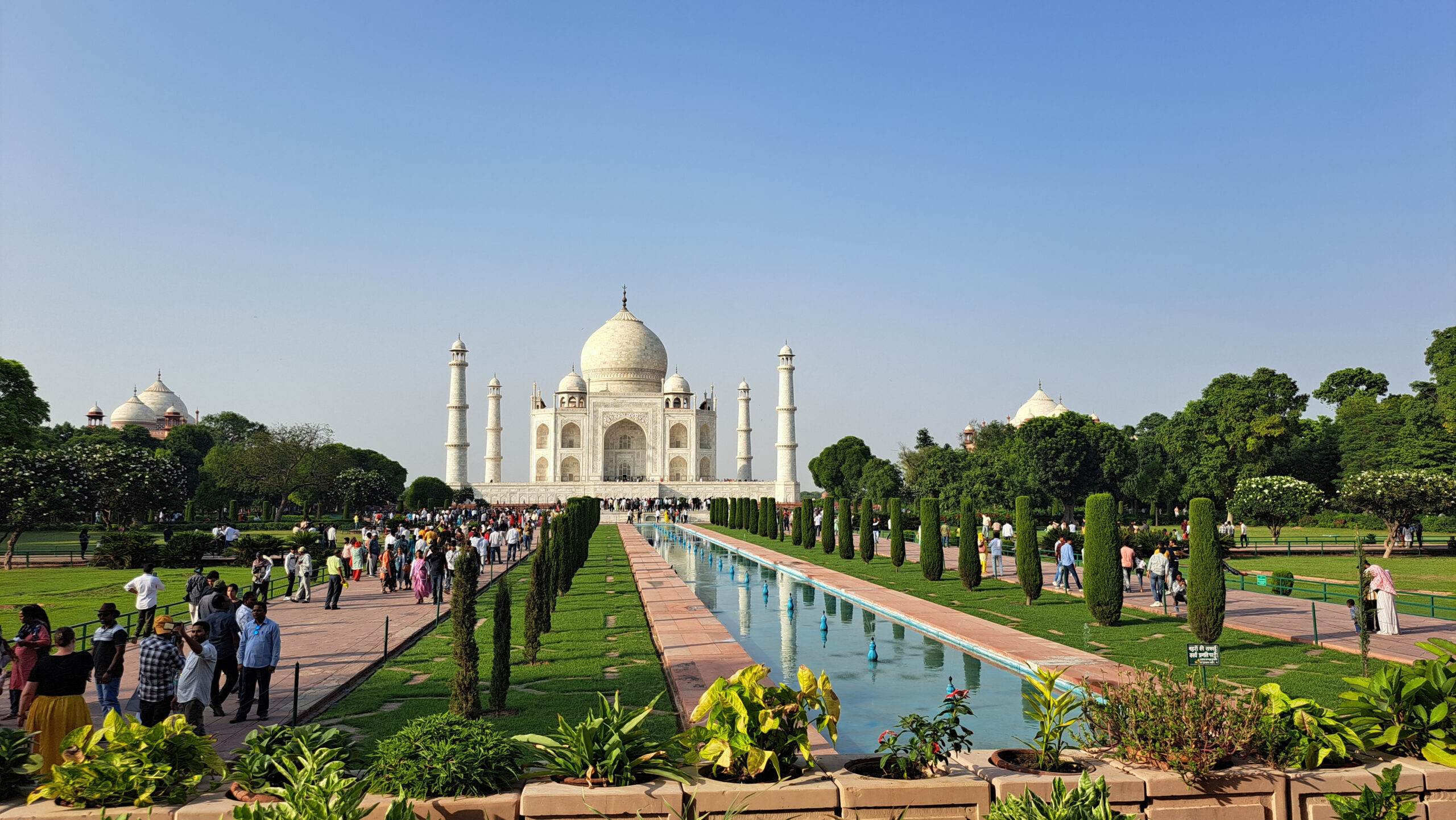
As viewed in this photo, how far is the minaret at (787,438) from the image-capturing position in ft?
179

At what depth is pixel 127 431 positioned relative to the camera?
52281mm

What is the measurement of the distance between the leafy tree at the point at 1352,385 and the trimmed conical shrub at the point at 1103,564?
43.2 meters

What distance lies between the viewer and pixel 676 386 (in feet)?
202

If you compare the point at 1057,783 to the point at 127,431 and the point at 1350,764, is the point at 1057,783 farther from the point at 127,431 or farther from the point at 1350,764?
the point at 127,431

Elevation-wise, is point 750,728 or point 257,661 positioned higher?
point 750,728

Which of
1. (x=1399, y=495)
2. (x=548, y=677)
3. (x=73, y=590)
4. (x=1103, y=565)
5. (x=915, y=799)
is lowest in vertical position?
(x=548, y=677)

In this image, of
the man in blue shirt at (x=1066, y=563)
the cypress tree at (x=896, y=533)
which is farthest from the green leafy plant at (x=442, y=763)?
the cypress tree at (x=896, y=533)

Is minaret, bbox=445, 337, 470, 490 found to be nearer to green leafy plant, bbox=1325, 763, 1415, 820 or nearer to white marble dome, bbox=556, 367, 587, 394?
white marble dome, bbox=556, 367, 587, 394

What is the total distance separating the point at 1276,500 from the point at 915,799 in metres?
28.1

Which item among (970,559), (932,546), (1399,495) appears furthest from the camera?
(1399,495)

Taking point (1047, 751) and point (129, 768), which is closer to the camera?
point (129, 768)

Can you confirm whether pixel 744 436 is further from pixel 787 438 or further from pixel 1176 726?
pixel 1176 726

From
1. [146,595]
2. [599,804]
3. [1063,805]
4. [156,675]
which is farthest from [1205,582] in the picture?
[146,595]

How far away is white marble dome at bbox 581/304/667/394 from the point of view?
61.6m
